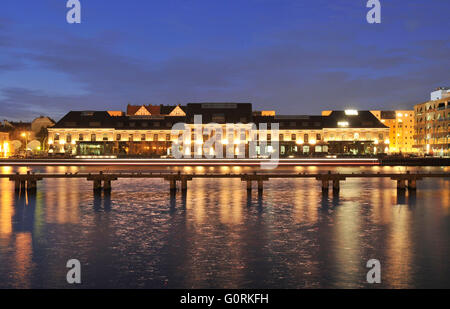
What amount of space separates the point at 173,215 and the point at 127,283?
687 inches

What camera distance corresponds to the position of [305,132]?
436ft

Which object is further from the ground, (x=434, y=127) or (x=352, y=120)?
(x=352, y=120)

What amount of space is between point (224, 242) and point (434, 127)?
144m

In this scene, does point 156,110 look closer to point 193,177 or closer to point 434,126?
point 434,126

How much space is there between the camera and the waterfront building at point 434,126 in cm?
14350

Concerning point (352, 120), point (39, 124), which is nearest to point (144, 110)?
point (39, 124)

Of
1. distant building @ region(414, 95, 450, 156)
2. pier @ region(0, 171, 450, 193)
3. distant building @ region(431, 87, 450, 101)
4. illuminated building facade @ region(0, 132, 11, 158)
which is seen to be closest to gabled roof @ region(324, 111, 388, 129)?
distant building @ region(414, 95, 450, 156)

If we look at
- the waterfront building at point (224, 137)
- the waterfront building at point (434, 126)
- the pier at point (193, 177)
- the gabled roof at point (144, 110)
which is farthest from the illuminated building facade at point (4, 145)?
the waterfront building at point (434, 126)

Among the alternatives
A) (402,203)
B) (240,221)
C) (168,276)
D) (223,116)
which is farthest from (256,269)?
(223,116)

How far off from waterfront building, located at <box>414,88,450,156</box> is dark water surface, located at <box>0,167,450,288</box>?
357 ft

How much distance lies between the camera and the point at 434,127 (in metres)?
151

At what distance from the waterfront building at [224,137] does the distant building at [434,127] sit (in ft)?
77.3

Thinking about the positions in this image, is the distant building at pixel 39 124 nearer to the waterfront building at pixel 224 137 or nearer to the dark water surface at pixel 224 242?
the waterfront building at pixel 224 137

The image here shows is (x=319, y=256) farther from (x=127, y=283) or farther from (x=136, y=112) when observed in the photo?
(x=136, y=112)
